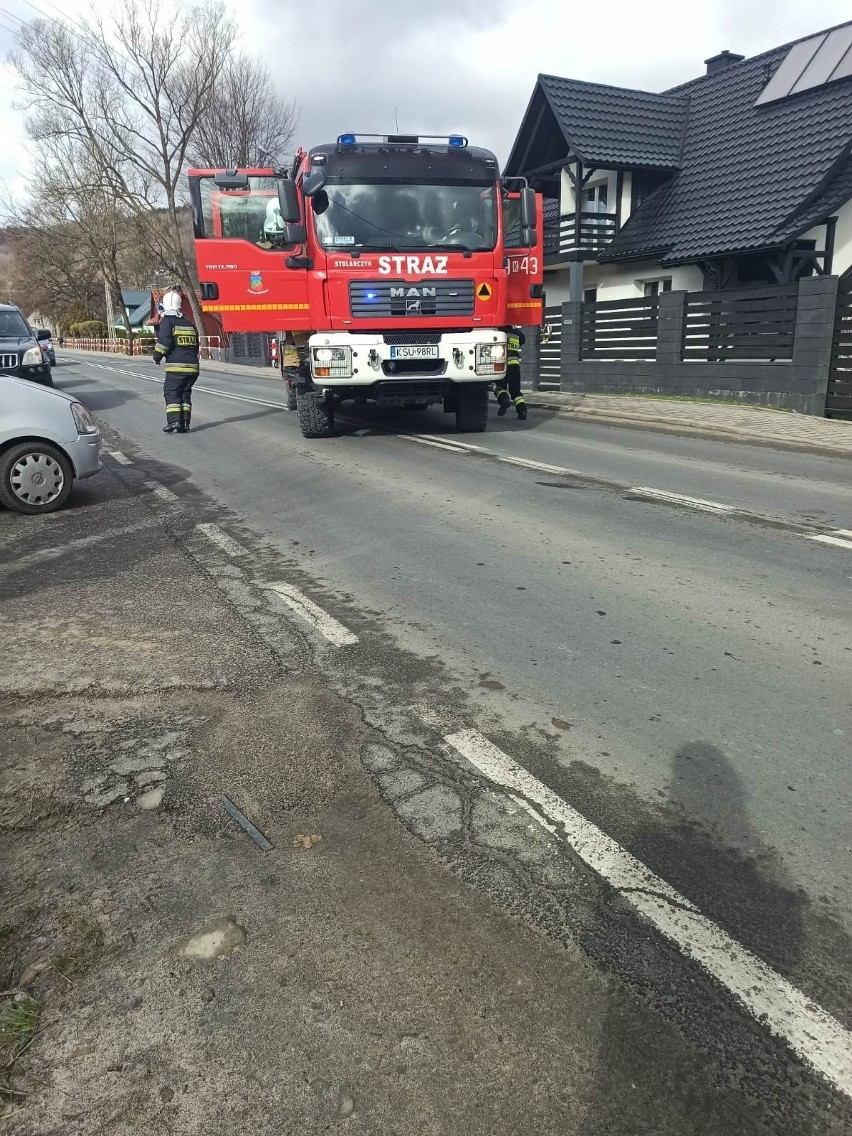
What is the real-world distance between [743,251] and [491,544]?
17.2 meters

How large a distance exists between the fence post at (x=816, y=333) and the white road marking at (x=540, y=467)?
632cm

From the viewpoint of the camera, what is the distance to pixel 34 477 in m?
7.18

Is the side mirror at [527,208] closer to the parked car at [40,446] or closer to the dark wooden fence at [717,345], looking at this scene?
the dark wooden fence at [717,345]

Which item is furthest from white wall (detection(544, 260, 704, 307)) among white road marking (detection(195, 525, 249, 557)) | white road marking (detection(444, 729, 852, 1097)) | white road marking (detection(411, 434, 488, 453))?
white road marking (detection(444, 729, 852, 1097))

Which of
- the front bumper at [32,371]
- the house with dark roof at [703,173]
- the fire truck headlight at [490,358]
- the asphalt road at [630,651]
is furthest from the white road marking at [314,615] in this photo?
the house with dark roof at [703,173]

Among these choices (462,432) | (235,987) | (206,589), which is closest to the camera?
(235,987)

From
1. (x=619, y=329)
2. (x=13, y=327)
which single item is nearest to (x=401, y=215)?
(x=619, y=329)

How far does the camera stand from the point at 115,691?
3658 millimetres

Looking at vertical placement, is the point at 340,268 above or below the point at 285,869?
above

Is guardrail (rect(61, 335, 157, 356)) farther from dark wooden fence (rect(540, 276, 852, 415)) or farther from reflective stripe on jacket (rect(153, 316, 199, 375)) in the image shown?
reflective stripe on jacket (rect(153, 316, 199, 375))

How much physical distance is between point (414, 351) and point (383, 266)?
106 centimetres

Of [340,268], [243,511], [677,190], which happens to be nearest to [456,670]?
[243,511]

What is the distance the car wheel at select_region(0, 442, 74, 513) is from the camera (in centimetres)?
704

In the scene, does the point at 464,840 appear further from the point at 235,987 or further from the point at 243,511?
the point at 243,511
